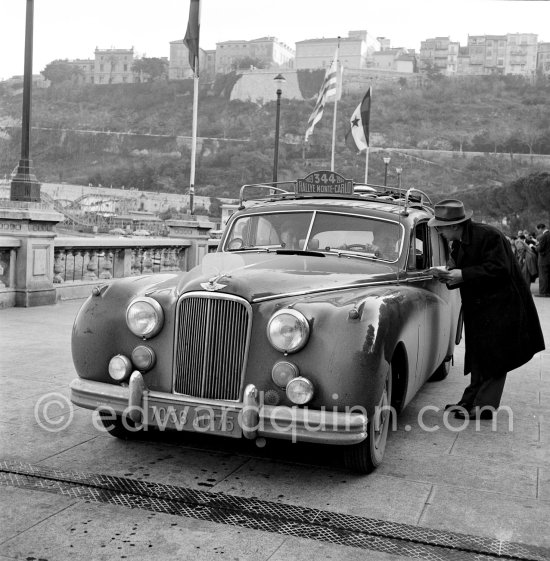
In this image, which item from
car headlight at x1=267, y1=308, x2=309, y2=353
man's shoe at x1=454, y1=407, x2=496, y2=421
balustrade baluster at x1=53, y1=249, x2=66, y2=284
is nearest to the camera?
car headlight at x1=267, y1=308, x2=309, y2=353

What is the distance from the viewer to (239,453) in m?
5.17

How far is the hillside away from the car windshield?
11317 cm

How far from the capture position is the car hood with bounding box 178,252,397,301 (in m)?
4.66

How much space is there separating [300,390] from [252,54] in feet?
615

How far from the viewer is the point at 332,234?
589 centimetres

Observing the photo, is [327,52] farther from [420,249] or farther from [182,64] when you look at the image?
[420,249]

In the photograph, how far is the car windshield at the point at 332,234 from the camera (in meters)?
5.81

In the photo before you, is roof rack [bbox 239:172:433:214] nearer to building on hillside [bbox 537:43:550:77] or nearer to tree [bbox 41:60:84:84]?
building on hillside [bbox 537:43:550:77]

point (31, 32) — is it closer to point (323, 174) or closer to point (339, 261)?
point (323, 174)

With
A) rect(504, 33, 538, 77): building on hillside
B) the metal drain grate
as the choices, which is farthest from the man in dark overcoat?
rect(504, 33, 538, 77): building on hillside

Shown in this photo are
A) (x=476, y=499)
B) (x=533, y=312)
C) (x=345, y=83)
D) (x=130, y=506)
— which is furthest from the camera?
(x=345, y=83)

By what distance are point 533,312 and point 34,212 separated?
26.5 ft

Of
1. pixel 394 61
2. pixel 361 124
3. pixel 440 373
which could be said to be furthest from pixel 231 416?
pixel 394 61

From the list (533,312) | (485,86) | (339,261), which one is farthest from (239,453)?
(485,86)
